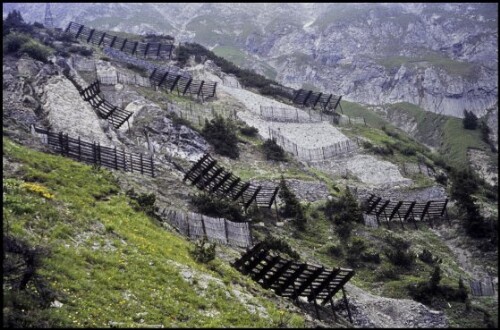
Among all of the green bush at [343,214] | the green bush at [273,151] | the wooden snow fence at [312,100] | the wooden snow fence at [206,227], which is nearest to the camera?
the wooden snow fence at [206,227]

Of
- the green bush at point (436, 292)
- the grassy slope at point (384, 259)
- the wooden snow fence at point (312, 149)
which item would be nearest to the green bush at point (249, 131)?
the wooden snow fence at point (312, 149)

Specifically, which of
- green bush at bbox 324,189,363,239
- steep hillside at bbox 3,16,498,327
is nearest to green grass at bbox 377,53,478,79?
steep hillside at bbox 3,16,498,327

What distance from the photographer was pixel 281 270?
79.3ft

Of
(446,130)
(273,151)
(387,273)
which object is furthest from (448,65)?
(387,273)

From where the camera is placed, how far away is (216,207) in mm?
34844

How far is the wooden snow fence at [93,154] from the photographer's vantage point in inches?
1398

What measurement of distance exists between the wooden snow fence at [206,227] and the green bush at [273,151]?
2235cm

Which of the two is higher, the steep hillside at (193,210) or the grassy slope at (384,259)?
the steep hillside at (193,210)

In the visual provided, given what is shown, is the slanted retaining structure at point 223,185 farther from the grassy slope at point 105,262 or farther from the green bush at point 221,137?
the green bush at point 221,137

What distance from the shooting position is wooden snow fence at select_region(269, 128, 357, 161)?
59844 mm

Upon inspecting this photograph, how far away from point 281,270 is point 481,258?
20895mm

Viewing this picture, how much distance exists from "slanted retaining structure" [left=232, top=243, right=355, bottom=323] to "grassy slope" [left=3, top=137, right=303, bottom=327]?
3.12 feet

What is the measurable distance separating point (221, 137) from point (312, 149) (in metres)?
12.4

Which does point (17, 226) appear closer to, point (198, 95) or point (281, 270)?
point (281, 270)
